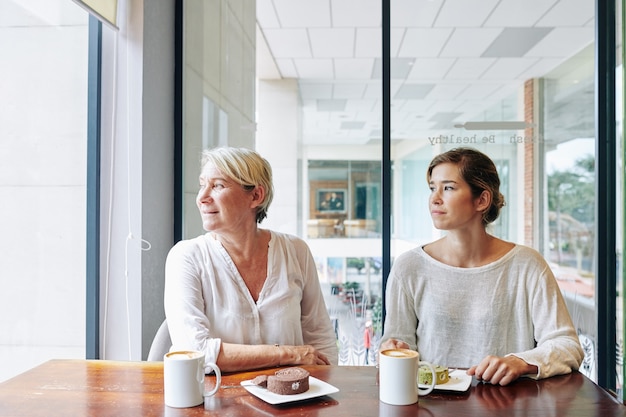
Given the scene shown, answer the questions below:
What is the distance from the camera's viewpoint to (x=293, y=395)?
1232mm

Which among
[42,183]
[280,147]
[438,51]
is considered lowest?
[42,183]

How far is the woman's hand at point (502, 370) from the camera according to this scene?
136 cm

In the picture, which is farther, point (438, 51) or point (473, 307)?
point (438, 51)

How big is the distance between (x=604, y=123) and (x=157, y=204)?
2364 mm

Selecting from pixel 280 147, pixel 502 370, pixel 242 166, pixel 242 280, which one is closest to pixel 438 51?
pixel 280 147

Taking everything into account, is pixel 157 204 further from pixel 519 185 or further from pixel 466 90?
pixel 519 185

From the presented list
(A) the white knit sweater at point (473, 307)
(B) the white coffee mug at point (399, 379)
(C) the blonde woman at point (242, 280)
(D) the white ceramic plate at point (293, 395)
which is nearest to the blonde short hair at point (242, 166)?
(C) the blonde woman at point (242, 280)

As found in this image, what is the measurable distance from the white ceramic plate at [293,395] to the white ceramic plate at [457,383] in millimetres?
246

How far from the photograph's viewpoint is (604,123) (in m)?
2.69

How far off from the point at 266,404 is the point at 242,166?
94cm

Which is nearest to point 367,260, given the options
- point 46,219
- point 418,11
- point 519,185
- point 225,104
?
point 519,185

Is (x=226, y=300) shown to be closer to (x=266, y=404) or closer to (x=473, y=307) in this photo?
(x=266, y=404)

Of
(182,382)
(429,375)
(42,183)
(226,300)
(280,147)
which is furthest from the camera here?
(280,147)

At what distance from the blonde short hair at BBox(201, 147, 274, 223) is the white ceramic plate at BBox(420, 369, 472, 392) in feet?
3.17
